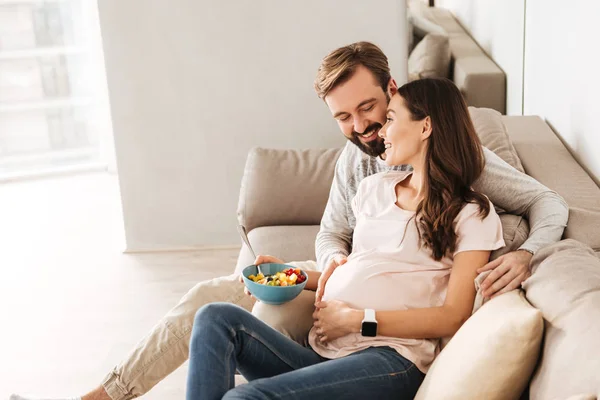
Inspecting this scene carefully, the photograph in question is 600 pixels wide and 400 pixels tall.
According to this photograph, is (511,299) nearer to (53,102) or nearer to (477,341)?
(477,341)

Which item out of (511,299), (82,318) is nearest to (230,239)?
(82,318)

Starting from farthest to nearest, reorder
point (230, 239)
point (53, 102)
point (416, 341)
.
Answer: point (53, 102) → point (230, 239) → point (416, 341)

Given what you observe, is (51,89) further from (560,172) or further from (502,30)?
(560,172)

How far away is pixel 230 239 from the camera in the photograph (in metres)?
3.68

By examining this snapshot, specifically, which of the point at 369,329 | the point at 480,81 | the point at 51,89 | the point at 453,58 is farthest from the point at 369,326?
the point at 51,89

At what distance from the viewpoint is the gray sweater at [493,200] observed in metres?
1.80

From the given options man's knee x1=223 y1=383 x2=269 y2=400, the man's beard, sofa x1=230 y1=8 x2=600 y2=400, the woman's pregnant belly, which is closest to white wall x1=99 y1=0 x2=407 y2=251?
sofa x1=230 y1=8 x2=600 y2=400

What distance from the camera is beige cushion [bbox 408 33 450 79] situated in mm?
3287

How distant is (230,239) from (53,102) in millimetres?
2085

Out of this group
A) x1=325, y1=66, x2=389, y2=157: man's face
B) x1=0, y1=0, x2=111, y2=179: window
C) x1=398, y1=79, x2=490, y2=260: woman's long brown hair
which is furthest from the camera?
x1=0, y1=0, x2=111, y2=179: window

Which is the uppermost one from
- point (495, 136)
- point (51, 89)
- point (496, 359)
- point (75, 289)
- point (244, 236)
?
point (495, 136)

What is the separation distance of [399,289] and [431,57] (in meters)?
1.82

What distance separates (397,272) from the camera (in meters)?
1.77

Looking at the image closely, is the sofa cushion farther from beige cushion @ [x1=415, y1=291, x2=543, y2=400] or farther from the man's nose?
beige cushion @ [x1=415, y1=291, x2=543, y2=400]
